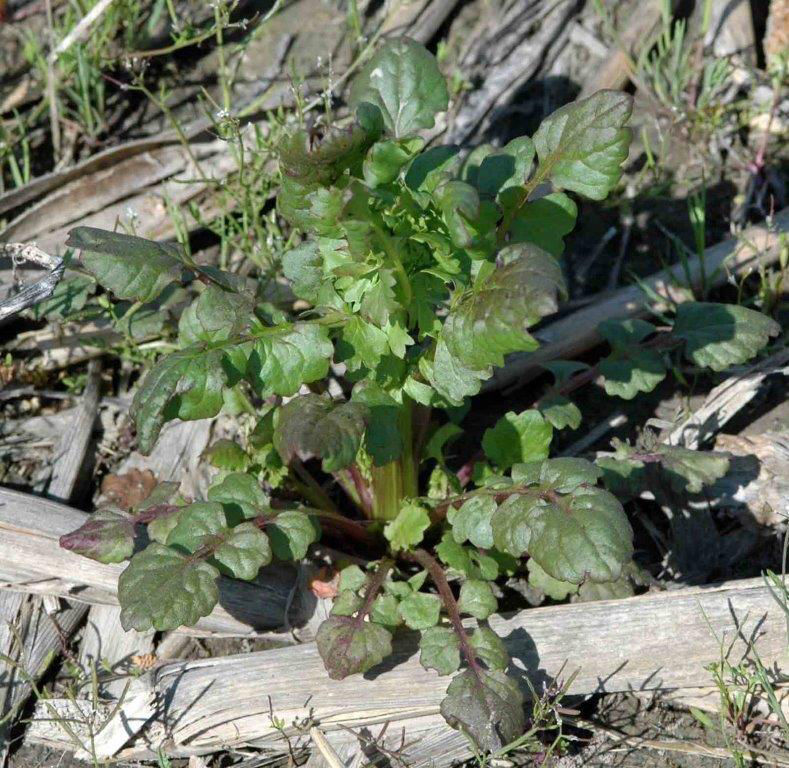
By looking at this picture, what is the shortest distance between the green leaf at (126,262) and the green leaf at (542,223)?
3.23 ft

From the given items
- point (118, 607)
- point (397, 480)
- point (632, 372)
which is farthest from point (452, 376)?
point (118, 607)

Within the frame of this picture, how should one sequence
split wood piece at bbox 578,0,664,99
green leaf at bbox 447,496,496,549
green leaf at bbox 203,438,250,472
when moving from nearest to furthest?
green leaf at bbox 447,496,496,549, green leaf at bbox 203,438,250,472, split wood piece at bbox 578,0,664,99

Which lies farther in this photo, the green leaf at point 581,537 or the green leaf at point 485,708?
the green leaf at point 485,708

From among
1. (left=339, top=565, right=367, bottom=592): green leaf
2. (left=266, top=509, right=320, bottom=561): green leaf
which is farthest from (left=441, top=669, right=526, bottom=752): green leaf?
(left=266, top=509, right=320, bottom=561): green leaf

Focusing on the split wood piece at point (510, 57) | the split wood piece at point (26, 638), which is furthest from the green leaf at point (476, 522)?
the split wood piece at point (510, 57)

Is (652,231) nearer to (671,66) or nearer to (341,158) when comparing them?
(671,66)

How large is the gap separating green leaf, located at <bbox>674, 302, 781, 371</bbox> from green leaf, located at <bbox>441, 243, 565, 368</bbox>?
95cm

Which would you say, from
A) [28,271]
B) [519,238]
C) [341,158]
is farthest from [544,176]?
[28,271]

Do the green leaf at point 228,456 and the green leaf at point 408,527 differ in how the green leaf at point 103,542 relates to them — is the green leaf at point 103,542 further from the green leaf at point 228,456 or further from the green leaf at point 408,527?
the green leaf at point 408,527

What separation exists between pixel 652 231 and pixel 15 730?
9.87 ft

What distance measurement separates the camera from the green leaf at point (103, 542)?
2.81m

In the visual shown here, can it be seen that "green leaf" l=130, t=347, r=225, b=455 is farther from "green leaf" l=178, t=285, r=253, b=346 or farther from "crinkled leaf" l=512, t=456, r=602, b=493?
"crinkled leaf" l=512, t=456, r=602, b=493

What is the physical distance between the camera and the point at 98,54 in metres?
4.19

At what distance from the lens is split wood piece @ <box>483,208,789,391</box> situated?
365 cm
